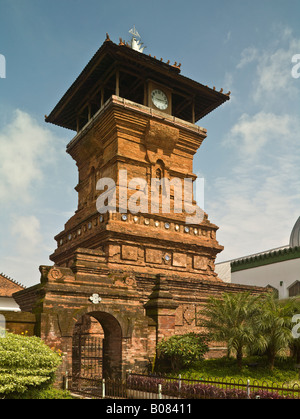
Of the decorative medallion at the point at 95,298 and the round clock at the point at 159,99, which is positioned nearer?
the decorative medallion at the point at 95,298

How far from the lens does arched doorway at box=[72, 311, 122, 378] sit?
1652 cm

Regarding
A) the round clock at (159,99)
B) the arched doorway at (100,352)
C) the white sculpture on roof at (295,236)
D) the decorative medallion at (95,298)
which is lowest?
the arched doorway at (100,352)

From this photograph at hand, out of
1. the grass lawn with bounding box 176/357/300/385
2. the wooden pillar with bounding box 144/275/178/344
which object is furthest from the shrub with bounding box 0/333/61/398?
the wooden pillar with bounding box 144/275/178/344

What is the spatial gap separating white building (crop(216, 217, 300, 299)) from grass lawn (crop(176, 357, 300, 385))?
14579mm

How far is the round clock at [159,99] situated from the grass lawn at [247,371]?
53.0 feet

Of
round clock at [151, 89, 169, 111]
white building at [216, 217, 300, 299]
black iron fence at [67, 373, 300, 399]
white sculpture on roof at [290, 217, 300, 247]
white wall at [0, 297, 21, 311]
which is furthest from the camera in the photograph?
white wall at [0, 297, 21, 311]

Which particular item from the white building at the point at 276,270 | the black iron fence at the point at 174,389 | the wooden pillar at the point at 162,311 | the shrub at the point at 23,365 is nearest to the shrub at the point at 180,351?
the wooden pillar at the point at 162,311

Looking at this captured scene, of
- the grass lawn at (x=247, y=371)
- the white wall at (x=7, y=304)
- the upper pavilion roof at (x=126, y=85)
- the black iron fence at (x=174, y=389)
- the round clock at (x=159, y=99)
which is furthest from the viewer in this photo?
the white wall at (x=7, y=304)

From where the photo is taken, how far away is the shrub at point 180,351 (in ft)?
55.0

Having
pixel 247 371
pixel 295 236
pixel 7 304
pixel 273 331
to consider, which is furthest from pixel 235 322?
pixel 7 304

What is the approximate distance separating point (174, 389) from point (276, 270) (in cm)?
2215

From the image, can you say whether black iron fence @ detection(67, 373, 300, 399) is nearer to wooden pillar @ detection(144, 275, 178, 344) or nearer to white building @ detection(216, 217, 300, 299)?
wooden pillar @ detection(144, 275, 178, 344)

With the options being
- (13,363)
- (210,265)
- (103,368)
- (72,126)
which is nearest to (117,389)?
(103,368)

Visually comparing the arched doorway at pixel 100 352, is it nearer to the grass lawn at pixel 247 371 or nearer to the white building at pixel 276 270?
the grass lawn at pixel 247 371
